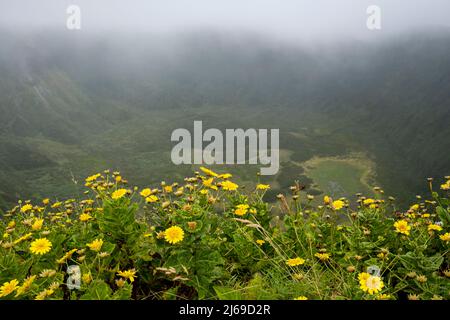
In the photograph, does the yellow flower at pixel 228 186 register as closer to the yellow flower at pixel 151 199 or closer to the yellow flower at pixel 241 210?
the yellow flower at pixel 241 210

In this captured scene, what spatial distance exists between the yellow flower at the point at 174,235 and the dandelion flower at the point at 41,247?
1036 mm

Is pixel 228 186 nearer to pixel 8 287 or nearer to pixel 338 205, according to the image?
pixel 338 205

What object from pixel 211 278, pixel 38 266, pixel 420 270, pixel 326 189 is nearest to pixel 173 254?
pixel 211 278

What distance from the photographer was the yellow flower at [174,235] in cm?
313

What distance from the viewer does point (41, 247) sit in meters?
3.26

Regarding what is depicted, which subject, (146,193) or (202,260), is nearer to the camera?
(202,260)

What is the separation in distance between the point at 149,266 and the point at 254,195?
5.87 feet

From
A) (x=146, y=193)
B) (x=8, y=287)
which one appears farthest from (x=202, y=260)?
(x=8, y=287)

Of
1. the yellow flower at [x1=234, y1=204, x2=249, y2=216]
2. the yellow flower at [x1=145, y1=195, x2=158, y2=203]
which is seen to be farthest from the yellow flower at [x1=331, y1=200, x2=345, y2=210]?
the yellow flower at [x1=145, y1=195, x2=158, y2=203]

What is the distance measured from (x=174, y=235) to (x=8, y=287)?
1294 millimetres

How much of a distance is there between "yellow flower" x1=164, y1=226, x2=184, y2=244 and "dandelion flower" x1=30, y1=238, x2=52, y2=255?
1.04 m

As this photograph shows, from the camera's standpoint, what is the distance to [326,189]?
180 m
